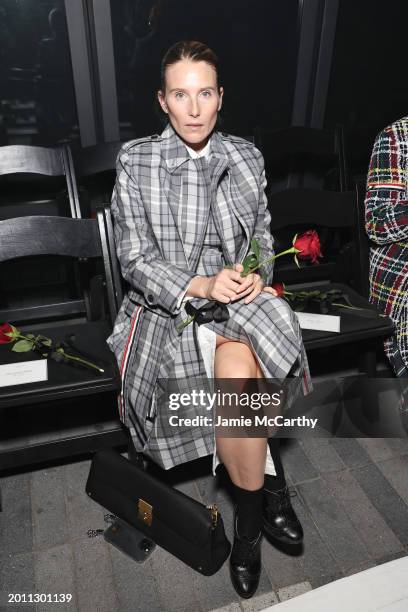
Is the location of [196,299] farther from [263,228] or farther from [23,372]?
[23,372]

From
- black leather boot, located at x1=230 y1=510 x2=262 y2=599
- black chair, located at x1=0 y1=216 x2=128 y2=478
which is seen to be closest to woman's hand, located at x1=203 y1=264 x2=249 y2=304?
black chair, located at x1=0 y1=216 x2=128 y2=478

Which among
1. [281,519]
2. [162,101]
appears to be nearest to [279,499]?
[281,519]

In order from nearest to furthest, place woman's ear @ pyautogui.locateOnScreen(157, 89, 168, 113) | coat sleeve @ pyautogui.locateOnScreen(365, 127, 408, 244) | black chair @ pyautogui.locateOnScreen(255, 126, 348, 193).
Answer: woman's ear @ pyautogui.locateOnScreen(157, 89, 168, 113)
coat sleeve @ pyautogui.locateOnScreen(365, 127, 408, 244)
black chair @ pyautogui.locateOnScreen(255, 126, 348, 193)

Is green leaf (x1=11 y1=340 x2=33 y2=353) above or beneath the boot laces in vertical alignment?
above

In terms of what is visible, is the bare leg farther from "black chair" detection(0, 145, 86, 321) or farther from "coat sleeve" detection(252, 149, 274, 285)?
"black chair" detection(0, 145, 86, 321)

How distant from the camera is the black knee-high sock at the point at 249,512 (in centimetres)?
157

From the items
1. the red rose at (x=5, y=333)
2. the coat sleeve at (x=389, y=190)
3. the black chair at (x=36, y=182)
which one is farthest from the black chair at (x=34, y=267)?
the coat sleeve at (x=389, y=190)

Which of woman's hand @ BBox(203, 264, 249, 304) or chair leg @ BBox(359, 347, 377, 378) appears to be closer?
woman's hand @ BBox(203, 264, 249, 304)

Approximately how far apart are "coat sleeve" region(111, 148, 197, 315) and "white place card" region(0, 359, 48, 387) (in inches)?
15.5

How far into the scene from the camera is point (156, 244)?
5.64ft

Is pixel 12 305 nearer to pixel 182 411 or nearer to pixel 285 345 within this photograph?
pixel 182 411

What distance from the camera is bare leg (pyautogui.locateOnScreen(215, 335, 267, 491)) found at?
4.96 feet

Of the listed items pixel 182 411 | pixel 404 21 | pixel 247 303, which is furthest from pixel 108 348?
pixel 404 21

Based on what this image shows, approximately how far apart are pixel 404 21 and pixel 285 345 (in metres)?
2.77
